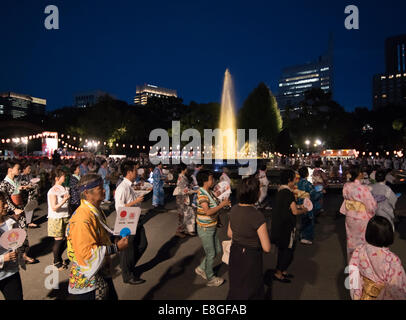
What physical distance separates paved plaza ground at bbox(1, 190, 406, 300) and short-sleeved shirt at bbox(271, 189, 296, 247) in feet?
2.53

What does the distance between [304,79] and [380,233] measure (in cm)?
17711

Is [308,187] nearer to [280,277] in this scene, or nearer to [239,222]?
[280,277]

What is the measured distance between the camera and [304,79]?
165250 mm

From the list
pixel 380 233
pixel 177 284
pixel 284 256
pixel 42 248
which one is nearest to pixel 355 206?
pixel 284 256

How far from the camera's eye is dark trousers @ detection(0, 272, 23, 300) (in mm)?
3262

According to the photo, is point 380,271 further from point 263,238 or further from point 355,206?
point 355,206

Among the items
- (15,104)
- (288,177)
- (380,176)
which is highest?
(15,104)

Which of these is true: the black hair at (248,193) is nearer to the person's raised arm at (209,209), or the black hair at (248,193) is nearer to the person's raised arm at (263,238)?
the person's raised arm at (263,238)

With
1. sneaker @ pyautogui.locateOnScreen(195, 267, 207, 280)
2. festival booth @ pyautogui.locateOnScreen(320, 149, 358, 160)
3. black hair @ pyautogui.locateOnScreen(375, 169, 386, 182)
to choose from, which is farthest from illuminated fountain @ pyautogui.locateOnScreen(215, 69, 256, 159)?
sneaker @ pyautogui.locateOnScreen(195, 267, 207, 280)

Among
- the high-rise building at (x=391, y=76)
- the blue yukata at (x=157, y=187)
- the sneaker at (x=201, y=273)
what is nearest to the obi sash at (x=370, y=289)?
the sneaker at (x=201, y=273)

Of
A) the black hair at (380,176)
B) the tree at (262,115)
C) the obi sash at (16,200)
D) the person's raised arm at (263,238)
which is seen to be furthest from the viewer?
the tree at (262,115)

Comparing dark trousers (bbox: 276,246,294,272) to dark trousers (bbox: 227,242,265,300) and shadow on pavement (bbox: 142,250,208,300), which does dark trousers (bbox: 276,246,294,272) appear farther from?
dark trousers (bbox: 227,242,265,300)

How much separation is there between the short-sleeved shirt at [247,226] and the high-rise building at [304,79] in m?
156

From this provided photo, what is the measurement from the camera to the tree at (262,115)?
49750 mm
